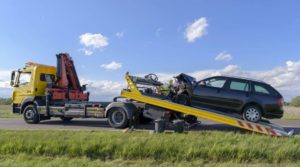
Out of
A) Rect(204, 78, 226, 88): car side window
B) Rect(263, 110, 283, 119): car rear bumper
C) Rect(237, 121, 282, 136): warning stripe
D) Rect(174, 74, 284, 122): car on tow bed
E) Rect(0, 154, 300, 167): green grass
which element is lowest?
Rect(0, 154, 300, 167): green grass

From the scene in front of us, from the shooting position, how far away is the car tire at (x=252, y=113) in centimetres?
1370

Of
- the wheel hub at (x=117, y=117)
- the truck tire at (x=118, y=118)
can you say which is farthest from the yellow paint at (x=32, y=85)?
the wheel hub at (x=117, y=117)

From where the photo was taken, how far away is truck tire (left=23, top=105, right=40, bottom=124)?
57.9 ft

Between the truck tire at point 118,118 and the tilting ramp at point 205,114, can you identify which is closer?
the tilting ramp at point 205,114

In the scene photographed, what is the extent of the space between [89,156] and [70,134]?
2.76 meters

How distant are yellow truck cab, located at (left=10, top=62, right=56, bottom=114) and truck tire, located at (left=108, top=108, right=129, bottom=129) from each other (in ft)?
13.6

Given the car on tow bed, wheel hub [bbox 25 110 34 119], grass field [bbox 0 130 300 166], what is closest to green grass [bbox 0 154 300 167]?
grass field [bbox 0 130 300 166]

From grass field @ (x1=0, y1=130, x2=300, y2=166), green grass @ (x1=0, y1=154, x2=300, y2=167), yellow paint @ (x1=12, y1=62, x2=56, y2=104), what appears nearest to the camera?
green grass @ (x1=0, y1=154, x2=300, y2=167)

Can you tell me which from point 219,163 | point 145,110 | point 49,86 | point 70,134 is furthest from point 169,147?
point 49,86

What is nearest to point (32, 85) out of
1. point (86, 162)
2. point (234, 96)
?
point (234, 96)

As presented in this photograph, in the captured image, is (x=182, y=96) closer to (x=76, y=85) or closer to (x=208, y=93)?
(x=208, y=93)

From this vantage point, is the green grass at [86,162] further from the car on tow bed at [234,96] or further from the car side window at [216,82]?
the car side window at [216,82]

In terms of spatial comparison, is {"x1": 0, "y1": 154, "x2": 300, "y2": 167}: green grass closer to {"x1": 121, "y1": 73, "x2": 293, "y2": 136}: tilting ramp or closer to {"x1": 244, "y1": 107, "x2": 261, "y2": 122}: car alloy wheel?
{"x1": 121, "y1": 73, "x2": 293, "y2": 136}: tilting ramp

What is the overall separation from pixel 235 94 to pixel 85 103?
6.31m
